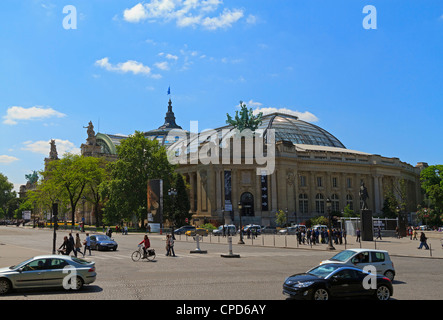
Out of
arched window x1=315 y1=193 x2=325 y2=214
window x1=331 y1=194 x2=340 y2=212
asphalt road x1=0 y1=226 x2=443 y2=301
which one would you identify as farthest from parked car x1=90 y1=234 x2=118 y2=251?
window x1=331 y1=194 x2=340 y2=212

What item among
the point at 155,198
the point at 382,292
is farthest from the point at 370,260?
the point at 155,198

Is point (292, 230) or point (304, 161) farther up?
point (304, 161)

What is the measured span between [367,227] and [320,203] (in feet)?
151

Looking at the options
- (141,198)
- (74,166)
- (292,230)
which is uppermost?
(74,166)

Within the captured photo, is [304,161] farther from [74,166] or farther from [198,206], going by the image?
[74,166]

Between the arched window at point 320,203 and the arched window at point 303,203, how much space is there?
9.09 feet

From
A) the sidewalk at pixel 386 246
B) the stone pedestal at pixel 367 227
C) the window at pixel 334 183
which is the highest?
the window at pixel 334 183

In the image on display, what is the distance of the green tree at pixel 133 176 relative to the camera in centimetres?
7381

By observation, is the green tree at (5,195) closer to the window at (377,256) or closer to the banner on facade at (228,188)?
the banner on facade at (228,188)

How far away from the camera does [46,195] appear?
99875 millimetres

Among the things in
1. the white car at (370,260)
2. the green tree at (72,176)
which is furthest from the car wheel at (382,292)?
the green tree at (72,176)

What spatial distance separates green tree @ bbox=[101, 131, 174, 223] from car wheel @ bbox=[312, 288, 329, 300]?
62.2m
